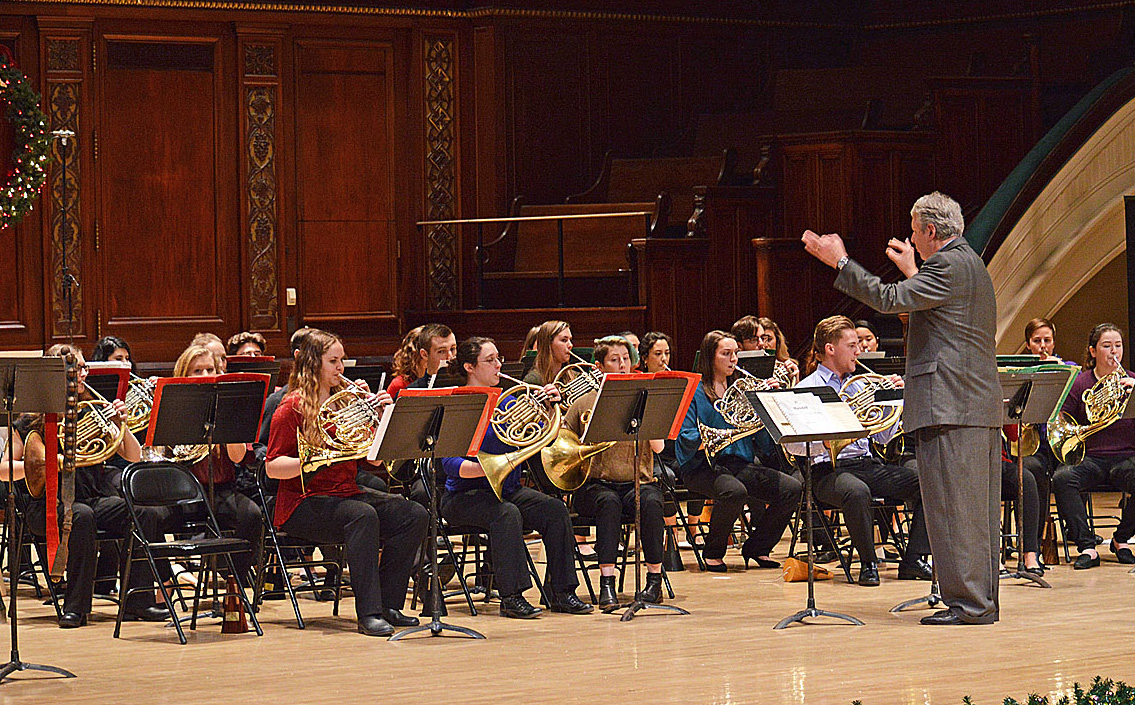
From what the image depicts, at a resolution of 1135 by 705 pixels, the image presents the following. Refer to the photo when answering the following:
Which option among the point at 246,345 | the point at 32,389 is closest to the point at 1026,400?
the point at 246,345

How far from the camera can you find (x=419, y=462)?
718 centimetres

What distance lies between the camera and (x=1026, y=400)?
7543 millimetres

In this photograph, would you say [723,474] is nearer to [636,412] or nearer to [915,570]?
[915,570]

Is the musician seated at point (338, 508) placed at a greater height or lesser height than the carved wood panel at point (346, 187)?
lesser

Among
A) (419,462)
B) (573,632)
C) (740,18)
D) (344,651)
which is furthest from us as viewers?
(740,18)

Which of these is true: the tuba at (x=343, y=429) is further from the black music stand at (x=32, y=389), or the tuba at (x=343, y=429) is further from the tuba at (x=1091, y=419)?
the tuba at (x=1091, y=419)

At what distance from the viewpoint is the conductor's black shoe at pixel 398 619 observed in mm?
6676

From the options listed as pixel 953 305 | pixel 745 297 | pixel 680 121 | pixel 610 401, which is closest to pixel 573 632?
pixel 610 401

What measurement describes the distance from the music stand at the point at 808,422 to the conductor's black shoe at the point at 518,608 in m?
1.02

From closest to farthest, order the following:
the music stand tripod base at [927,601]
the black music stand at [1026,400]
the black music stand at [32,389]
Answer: the black music stand at [32,389], the music stand tripod base at [927,601], the black music stand at [1026,400]

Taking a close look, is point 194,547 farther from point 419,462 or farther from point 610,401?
point 610,401

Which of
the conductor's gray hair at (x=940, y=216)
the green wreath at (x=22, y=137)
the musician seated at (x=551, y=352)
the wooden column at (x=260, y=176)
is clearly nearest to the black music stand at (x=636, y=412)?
the musician seated at (x=551, y=352)

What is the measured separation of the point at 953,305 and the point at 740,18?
8.46 metres

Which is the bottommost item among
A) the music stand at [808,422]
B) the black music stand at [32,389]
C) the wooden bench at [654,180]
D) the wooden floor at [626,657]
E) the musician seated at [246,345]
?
the wooden floor at [626,657]
